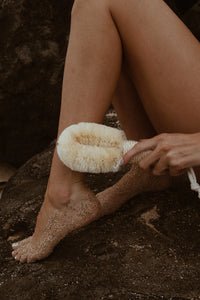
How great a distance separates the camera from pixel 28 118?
2240 mm

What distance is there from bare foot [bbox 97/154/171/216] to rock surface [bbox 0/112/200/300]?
0.03m

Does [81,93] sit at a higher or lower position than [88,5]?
lower

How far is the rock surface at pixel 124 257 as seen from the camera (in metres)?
0.90

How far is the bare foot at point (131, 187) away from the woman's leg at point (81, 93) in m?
0.16

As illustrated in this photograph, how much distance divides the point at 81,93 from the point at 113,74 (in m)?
0.11

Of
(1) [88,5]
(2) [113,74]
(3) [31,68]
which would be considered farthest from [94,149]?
(3) [31,68]

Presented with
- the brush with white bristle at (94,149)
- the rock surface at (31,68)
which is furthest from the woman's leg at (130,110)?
the rock surface at (31,68)

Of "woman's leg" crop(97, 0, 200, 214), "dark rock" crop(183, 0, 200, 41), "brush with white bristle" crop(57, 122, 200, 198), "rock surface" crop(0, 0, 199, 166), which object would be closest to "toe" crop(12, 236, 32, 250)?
"brush with white bristle" crop(57, 122, 200, 198)

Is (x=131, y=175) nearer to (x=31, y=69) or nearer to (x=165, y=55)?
(x=165, y=55)

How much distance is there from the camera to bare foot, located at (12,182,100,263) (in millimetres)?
1051

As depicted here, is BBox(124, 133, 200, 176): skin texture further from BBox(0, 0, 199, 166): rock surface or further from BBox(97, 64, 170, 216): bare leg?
BBox(0, 0, 199, 166): rock surface

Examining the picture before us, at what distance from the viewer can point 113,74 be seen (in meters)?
1.00

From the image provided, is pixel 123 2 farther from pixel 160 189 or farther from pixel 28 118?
pixel 28 118

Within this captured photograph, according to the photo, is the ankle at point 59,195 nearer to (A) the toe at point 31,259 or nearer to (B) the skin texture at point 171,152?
(A) the toe at point 31,259
